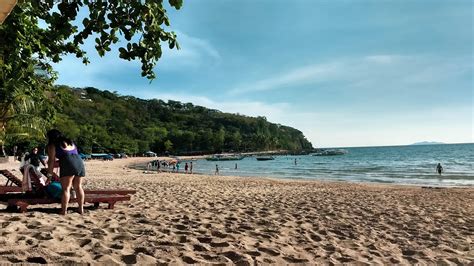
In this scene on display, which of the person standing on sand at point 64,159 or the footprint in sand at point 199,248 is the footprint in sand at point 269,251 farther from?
the person standing on sand at point 64,159

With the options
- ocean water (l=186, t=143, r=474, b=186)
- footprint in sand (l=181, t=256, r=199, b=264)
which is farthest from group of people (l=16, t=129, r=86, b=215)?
ocean water (l=186, t=143, r=474, b=186)

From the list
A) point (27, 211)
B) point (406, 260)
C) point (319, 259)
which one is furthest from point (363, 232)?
point (27, 211)

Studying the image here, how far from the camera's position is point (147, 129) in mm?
136875

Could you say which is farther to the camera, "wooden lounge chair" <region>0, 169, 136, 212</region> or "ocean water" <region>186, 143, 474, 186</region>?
"ocean water" <region>186, 143, 474, 186</region>

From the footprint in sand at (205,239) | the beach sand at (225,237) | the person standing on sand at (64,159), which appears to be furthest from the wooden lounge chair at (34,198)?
the footprint in sand at (205,239)

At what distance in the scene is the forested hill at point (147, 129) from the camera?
102562 millimetres

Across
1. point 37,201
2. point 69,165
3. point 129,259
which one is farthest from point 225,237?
point 37,201

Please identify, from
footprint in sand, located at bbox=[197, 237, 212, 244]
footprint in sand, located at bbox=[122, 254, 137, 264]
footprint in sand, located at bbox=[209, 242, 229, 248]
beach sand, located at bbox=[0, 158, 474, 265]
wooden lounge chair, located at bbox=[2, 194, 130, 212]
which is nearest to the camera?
footprint in sand, located at bbox=[122, 254, 137, 264]

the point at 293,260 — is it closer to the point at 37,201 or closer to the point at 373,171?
the point at 37,201

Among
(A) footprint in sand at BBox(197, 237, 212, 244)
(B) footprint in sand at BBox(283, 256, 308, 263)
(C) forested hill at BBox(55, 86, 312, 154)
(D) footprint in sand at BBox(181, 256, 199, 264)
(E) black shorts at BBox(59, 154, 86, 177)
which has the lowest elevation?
(B) footprint in sand at BBox(283, 256, 308, 263)

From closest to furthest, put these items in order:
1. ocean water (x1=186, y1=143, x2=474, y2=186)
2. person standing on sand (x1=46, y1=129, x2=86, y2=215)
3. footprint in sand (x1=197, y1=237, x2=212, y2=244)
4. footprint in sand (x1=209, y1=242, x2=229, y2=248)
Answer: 1. footprint in sand (x1=209, y1=242, x2=229, y2=248)
2. footprint in sand (x1=197, y1=237, x2=212, y2=244)
3. person standing on sand (x1=46, y1=129, x2=86, y2=215)
4. ocean water (x1=186, y1=143, x2=474, y2=186)

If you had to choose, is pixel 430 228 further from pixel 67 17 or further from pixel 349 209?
pixel 67 17

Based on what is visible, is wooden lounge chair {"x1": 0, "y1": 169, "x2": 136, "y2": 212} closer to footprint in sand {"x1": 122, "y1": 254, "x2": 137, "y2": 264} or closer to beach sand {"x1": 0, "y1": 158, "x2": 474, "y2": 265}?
beach sand {"x1": 0, "y1": 158, "x2": 474, "y2": 265}

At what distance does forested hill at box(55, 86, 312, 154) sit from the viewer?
10256 centimetres
